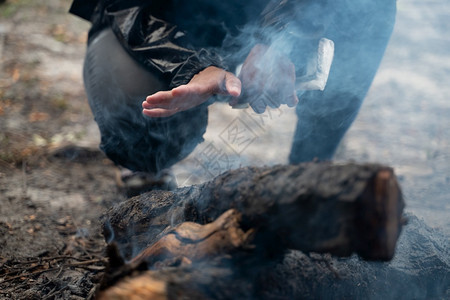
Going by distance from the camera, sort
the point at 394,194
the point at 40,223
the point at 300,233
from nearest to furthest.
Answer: the point at 394,194, the point at 300,233, the point at 40,223

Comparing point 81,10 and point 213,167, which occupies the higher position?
point 81,10

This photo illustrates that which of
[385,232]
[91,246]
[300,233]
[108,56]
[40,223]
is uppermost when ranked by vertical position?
[385,232]

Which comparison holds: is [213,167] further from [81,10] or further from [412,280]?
[412,280]

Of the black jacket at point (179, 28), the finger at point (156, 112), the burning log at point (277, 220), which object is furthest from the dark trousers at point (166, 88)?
the burning log at point (277, 220)

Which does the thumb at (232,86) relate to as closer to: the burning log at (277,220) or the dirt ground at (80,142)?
the burning log at (277,220)

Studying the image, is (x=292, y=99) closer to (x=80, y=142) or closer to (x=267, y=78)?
(x=267, y=78)

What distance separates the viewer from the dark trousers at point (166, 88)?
258 centimetres

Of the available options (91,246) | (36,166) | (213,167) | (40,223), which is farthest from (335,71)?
(36,166)

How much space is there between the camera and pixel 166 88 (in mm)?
2561

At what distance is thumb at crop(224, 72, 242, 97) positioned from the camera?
5.87ft

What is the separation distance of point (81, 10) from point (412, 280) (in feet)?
8.71

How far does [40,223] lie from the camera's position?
2.81 m

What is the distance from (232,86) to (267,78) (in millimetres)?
265

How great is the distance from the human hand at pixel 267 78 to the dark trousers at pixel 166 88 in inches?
24.8
